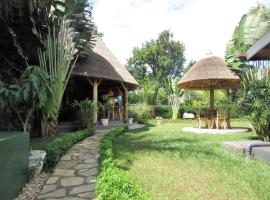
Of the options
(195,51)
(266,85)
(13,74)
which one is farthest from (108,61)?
(195,51)

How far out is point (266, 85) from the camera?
1012 centimetres

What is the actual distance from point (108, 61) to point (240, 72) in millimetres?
7341

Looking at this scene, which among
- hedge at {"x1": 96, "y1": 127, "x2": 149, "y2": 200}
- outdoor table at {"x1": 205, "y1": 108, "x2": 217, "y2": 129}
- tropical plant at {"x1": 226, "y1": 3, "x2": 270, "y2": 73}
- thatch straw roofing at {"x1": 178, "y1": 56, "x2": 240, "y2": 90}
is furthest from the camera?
tropical plant at {"x1": 226, "y1": 3, "x2": 270, "y2": 73}

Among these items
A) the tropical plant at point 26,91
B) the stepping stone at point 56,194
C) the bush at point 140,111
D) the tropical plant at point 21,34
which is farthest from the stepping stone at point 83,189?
the bush at point 140,111

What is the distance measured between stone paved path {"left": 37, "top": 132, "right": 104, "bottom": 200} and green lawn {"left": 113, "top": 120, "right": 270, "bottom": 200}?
0.70 metres

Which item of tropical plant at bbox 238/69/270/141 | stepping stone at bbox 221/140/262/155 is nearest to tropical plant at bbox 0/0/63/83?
stepping stone at bbox 221/140/262/155

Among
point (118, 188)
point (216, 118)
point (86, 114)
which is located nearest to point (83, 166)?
point (118, 188)

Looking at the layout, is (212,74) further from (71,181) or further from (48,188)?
(48,188)

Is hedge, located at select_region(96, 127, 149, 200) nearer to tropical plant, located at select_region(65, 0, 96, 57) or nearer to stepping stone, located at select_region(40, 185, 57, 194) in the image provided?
stepping stone, located at select_region(40, 185, 57, 194)

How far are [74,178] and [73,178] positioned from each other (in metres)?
0.02

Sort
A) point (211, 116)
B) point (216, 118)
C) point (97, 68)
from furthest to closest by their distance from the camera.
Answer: point (97, 68) → point (211, 116) → point (216, 118)

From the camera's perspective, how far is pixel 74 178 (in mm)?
5891

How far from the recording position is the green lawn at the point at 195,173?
15.0ft

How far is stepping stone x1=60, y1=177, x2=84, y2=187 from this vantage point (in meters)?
5.51
